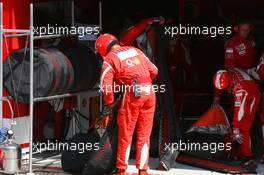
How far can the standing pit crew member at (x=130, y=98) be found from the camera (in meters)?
6.93

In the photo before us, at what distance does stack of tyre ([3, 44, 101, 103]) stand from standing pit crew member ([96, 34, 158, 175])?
0.69 meters

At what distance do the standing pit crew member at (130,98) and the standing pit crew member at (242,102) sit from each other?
1.14m

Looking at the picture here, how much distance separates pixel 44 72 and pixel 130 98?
1.05 m

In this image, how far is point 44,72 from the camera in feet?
24.0

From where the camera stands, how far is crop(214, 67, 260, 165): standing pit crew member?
25.2ft

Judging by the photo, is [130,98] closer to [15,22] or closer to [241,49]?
[241,49]

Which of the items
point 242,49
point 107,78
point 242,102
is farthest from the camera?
point 242,49

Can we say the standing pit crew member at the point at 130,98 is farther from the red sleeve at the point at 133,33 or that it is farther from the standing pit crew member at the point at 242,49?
the standing pit crew member at the point at 242,49

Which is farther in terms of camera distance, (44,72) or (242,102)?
(242,102)

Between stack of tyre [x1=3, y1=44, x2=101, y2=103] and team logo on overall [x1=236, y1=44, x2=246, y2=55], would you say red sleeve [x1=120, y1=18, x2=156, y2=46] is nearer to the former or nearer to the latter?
stack of tyre [x1=3, y1=44, x2=101, y2=103]

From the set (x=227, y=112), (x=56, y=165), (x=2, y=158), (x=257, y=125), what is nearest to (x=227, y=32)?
(x=257, y=125)

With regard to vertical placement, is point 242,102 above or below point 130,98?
below

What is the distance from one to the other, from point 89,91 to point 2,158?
1.49 m

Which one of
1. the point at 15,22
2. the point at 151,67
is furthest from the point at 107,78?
the point at 15,22
